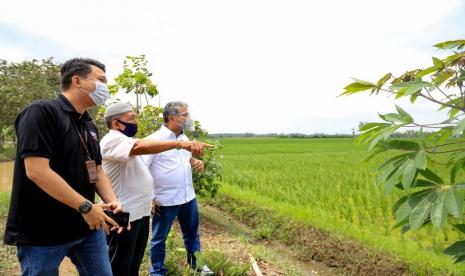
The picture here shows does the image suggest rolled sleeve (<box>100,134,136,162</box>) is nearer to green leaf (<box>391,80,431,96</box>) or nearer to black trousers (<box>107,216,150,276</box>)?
black trousers (<box>107,216,150,276</box>)

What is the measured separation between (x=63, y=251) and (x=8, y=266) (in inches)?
87.5

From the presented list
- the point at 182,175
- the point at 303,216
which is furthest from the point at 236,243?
the point at 182,175

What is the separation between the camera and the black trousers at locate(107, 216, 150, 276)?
264 cm

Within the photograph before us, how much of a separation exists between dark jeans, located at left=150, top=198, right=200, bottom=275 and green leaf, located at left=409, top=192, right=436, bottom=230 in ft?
7.54

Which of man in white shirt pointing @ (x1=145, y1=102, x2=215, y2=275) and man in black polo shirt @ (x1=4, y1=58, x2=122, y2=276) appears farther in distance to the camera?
man in white shirt pointing @ (x1=145, y1=102, x2=215, y2=275)

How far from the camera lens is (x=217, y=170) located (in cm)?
593

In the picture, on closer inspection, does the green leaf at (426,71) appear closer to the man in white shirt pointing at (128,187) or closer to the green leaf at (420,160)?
the green leaf at (420,160)

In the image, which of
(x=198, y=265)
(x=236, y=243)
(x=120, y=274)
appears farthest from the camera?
(x=236, y=243)

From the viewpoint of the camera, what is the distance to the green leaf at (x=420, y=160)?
52.4 inches

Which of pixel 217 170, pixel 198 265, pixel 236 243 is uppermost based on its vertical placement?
pixel 217 170

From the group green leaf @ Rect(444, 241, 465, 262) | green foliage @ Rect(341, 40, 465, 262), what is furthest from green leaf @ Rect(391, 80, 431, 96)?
green leaf @ Rect(444, 241, 465, 262)

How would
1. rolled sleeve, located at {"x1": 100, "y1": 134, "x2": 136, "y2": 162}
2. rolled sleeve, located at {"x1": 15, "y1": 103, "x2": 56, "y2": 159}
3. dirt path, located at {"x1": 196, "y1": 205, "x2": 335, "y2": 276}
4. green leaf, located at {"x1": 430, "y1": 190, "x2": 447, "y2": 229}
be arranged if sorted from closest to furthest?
green leaf, located at {"x1": 430, "y1": 190, "x2": 447, "y2": 229} < rolled sleeve, located at {"x1": 15, "y1": 103, "x2": 56, "y2": 159} < rolled sleeve, located at {"x1": 100, "y1": 134, "x2": 136, "y2": 162} < dirt path, located at {"x1": 196, "y1": 205, "x2": 335, "y2": 276}

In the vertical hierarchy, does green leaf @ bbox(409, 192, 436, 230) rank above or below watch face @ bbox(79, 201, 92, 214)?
above

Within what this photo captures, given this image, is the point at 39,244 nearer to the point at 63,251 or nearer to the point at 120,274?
the point at 63,251
